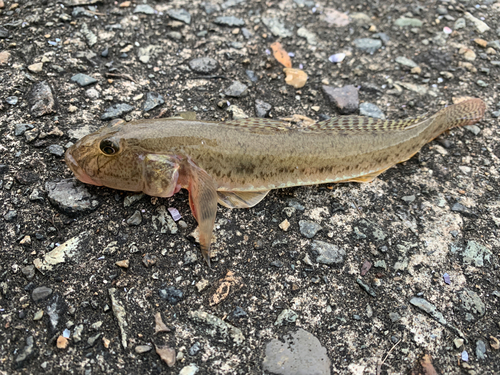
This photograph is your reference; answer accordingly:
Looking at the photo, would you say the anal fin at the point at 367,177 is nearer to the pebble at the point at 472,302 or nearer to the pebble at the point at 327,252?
the pebble at the point at 327,252

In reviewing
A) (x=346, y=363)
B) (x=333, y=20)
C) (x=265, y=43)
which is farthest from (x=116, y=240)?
(x=333, y=20)

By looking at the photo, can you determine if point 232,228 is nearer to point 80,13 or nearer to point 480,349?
point 480,349

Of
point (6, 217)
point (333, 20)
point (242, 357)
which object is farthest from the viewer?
point (333, 20)

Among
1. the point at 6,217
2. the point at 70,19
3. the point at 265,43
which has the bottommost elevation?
the point at 6,217

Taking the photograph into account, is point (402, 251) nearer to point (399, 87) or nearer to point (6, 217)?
point (399, 87)

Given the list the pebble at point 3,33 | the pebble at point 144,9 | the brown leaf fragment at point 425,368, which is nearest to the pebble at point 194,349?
the brown leaf fragment at point 425,368
